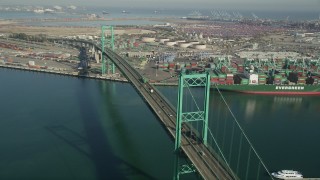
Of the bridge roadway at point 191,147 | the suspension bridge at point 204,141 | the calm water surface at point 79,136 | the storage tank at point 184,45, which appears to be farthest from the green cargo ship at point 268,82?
the storage tank at point 184,45

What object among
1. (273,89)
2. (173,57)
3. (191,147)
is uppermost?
(191,147)

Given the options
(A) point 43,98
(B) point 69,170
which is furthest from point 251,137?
(A) point 43,98

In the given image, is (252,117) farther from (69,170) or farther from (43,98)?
(43,98)

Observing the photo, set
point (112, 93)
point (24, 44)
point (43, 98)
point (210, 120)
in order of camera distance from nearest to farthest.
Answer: point (210, 120) → point (43, 98) → point (112, 93) → point (24, 44)

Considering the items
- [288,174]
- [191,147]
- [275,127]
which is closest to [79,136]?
[191,147]

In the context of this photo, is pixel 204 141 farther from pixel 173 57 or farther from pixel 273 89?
pixel 173 57

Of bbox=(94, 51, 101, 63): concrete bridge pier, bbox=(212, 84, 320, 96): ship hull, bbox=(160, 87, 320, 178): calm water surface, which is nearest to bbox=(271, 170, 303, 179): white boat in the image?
bbox=(160, 87, 320, 178): calm water surface

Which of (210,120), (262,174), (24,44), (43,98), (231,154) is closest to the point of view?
(262,174)

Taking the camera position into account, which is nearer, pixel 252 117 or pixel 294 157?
pixel 294 157
